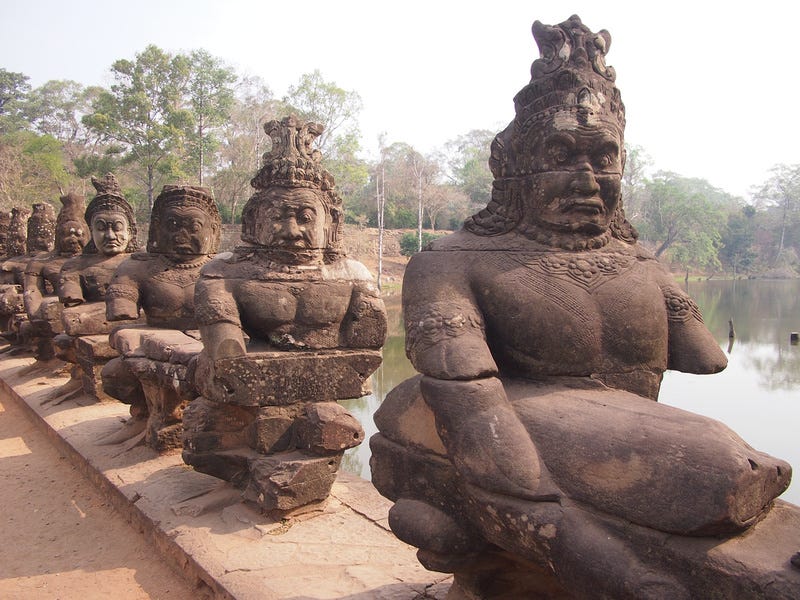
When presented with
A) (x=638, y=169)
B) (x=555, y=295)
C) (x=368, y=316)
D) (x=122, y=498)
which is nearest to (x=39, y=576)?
(x=122, y=498)

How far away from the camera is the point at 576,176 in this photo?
219 cm

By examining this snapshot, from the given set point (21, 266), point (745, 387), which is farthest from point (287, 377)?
point (745, 387)

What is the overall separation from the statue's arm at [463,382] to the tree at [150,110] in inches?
852

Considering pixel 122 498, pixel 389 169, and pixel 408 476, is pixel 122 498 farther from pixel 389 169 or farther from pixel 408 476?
pixel 389 169

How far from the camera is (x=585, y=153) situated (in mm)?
2209

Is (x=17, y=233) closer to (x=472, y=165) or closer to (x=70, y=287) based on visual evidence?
(x=70, y=287)

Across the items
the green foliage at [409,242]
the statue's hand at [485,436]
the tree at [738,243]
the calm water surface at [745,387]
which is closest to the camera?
the statue's hand at [485,436]

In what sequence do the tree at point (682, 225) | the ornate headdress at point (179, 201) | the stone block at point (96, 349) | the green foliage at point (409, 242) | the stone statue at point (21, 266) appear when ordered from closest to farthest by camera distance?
the ornate headdress at point (179, 201), the stone block at point (96, 349), the stone statue at point (21, 266), the green foliage at point (409, 242), the tree at point (682, 225)

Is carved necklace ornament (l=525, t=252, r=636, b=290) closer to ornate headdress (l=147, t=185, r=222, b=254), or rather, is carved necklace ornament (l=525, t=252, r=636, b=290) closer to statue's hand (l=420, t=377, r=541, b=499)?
statue's hand (l=420, t=377, r=541, b=499)

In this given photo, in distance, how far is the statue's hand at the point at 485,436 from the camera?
1.84m

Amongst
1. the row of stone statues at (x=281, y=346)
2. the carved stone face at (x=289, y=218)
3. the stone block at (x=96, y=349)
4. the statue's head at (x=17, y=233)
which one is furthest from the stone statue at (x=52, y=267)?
the carved stone face at (x=289, y=218)

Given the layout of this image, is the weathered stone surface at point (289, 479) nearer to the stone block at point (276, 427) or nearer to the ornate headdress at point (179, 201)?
the stone block at point (276, 427)

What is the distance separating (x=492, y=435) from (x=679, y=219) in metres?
38.9

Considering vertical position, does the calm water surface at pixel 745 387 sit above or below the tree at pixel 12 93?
below
